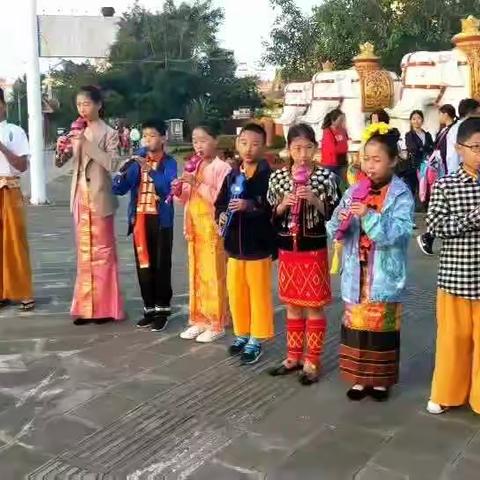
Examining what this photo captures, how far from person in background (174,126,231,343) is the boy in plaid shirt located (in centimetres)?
157

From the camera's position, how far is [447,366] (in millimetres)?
3475

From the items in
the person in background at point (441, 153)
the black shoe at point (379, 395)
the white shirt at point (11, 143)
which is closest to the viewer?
the black shoe at point (379, 395)

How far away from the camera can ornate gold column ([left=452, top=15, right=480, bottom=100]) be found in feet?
34.2

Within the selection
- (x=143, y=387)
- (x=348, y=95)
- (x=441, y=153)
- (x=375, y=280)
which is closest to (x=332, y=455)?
(x=375, y=280)

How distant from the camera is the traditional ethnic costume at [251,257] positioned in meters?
4.16

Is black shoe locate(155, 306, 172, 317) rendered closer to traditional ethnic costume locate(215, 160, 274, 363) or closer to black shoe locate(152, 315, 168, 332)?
black shoe locate(152, 315, 168, 332)

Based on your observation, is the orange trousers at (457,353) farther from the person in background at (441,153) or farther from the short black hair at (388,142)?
the person in background at (441,153)

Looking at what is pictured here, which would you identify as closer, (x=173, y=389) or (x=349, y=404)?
(x=349, y=404)

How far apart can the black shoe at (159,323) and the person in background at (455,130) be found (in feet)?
8.12

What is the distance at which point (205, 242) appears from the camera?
478 centimetres

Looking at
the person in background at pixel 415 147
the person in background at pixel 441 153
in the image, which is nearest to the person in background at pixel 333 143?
the person in background at pixel 415 147

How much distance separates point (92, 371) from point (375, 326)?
1675mm

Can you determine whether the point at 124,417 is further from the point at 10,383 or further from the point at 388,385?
the point at 388,385

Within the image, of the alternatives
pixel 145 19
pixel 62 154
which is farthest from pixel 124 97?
pixel 62 154
